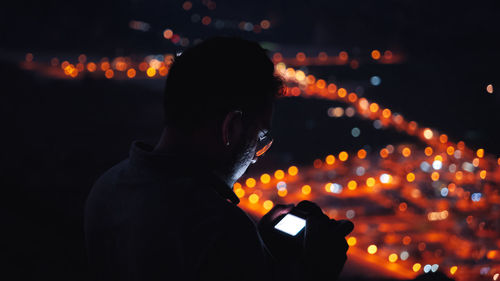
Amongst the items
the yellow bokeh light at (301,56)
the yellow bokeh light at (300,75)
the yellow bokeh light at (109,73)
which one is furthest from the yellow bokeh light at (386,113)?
the yellow bokeh light at (109,73)

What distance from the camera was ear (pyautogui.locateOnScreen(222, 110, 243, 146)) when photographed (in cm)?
79

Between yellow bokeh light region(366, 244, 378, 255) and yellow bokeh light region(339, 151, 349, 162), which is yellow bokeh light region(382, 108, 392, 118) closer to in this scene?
yellow bokeh light region(339, 151, 349, 162)

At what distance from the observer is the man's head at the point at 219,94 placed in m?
0.78

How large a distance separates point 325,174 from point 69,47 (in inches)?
224

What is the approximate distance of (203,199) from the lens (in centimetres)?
68

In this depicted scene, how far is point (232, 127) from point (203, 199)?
7.3 inches

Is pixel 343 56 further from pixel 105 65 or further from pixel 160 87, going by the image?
pixel 105 65

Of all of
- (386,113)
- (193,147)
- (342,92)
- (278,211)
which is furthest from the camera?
(342,92)

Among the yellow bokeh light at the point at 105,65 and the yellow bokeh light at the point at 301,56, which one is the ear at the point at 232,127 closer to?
the yellow bokeh light at the point at 301,56

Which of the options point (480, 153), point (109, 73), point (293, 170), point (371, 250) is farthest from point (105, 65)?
point (480, 153)

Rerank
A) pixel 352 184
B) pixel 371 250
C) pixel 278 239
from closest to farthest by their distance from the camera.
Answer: pixel 278 239 < pixel 371 250 < pixel 352 184

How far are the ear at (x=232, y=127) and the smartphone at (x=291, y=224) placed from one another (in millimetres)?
250

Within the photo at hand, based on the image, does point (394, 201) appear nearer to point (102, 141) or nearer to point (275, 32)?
point (275, 32)

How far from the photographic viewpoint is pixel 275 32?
7723 millimetres
